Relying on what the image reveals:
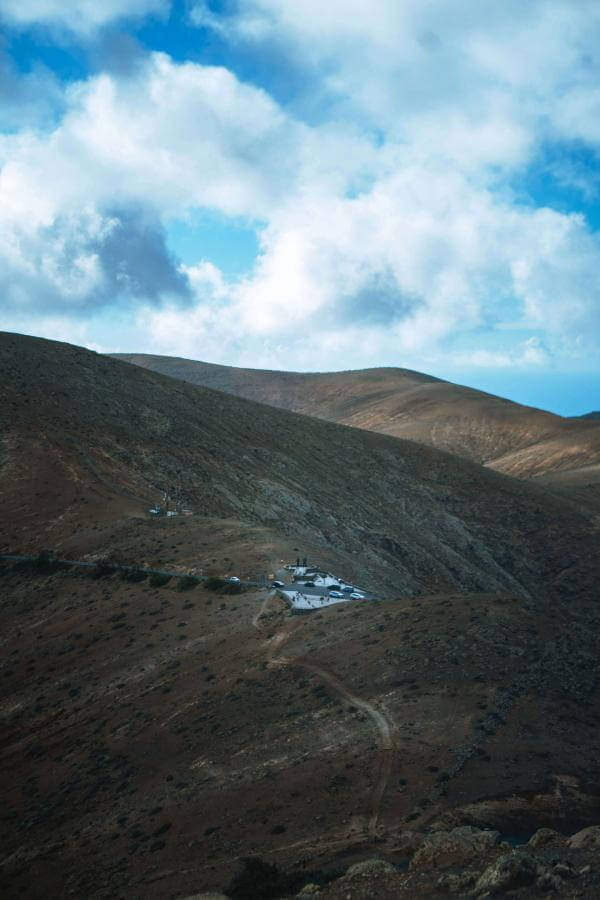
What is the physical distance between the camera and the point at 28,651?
36219 mm

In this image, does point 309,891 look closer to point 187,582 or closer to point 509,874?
point 509,874

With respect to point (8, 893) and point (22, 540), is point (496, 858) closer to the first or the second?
point (8, 893)

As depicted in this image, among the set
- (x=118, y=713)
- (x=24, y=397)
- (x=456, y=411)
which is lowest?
(x=118, y=713)

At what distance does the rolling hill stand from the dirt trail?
77mm

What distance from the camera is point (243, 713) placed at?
2583 cm

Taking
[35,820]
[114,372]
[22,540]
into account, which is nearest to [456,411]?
[114,372]

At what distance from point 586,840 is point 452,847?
285 centimetres

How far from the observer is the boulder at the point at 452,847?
15250 mm

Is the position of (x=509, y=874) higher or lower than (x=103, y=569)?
lower

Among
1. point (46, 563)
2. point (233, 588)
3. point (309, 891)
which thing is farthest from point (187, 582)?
point (309, 891)

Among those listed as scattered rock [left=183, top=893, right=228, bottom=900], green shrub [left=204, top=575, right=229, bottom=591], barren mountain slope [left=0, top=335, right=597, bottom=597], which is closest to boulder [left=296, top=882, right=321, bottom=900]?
scattered rock [left=183, top=893, right=228, bottom=900]

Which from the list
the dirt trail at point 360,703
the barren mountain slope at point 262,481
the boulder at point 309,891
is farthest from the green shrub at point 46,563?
the boulder at point 309,891

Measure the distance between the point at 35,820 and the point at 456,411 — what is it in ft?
530

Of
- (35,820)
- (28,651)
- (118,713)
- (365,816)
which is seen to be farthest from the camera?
(28,651)
